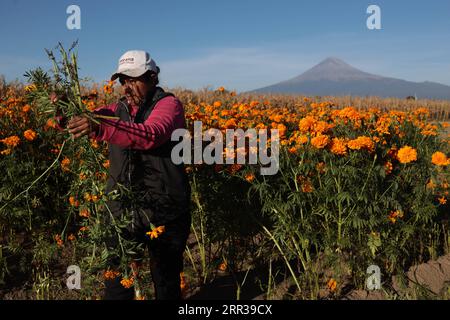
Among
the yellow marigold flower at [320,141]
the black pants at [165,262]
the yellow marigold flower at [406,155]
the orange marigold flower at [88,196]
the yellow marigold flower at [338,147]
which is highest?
the yellow marigold flower at [320,141]

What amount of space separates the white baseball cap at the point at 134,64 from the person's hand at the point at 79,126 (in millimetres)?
551

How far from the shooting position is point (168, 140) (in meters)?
2.66

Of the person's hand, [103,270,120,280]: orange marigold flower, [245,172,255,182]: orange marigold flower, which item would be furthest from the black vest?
[245,172,255,182]: orange marigold flower

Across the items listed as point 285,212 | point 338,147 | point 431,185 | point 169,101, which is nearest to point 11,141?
point 169,101

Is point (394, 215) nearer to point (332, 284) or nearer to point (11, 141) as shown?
point (332, 284)

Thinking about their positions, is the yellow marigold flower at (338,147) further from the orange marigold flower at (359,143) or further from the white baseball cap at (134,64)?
the white baseball cap at (134,64)

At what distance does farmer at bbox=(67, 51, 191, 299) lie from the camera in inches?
102

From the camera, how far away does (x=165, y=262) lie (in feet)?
9.46

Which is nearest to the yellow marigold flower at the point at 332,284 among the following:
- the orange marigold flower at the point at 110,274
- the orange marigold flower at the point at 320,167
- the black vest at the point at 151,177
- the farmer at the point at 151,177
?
the orange marigold flower at the point at 320,167

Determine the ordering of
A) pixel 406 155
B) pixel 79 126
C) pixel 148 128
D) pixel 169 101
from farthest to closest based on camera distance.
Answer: pixel 406 155 < pixel 169 101 < pixel 148 128 < pixel 79 126

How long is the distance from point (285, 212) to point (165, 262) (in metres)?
1.02

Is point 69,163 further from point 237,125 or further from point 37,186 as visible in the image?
point 237,125

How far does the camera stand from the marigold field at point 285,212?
11.0ft
